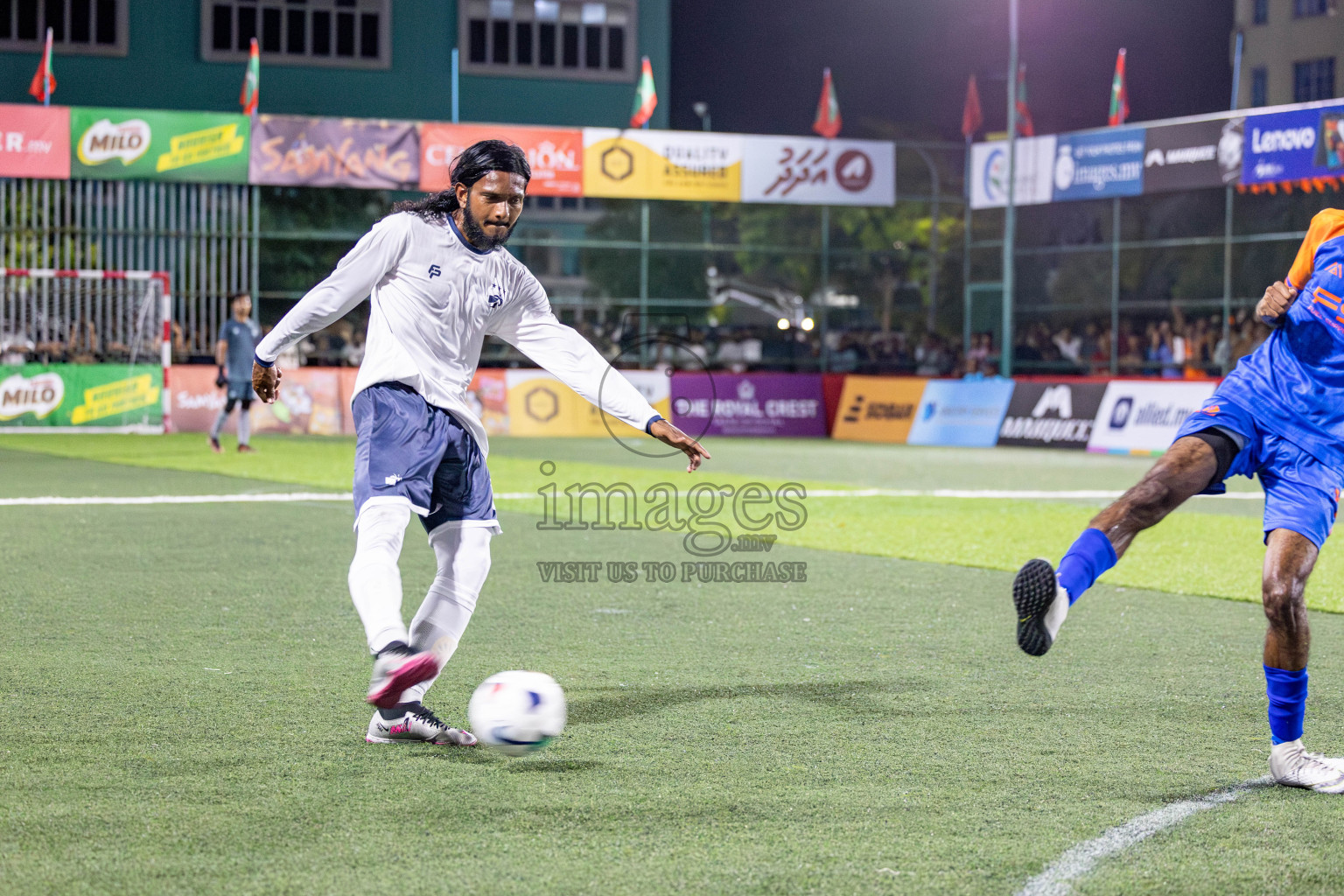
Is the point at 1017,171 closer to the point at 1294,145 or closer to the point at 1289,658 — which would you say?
the point at 1294,145

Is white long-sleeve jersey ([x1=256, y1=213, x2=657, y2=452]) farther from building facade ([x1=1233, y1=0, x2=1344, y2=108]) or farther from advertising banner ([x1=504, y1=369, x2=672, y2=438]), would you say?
building facade ([x1=1233, y1=0, x2=1344, y2=108])

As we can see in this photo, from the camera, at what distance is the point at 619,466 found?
67.9 ft

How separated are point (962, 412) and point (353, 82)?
20.5m

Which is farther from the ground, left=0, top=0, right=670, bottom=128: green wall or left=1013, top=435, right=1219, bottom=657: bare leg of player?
left=0, top=0, right=670, bottom=128: green wall

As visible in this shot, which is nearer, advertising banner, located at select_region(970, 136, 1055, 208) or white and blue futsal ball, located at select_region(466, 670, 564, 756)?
white and blue futsal ball, located at select_region(466, 670, 564, 756)

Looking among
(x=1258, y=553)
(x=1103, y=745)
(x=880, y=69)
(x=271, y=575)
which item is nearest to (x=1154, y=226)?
(x=880, y=69)

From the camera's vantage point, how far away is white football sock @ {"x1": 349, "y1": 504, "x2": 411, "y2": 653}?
4.71 m

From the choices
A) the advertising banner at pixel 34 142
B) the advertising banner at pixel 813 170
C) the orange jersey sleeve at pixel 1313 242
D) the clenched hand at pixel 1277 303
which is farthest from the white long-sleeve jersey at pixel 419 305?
the advertising banner at pixel 813 170

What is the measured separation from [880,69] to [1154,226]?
612 inches

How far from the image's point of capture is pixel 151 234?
30562 millimetres

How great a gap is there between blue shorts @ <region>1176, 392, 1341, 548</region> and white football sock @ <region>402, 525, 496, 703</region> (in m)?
2.40

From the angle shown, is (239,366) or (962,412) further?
(962,412)

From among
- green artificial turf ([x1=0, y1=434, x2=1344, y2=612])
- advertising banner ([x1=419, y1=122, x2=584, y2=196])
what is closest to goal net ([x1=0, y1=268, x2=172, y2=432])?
green artificial turf ([x1=0, y1=434, x2=1344, y2=612])

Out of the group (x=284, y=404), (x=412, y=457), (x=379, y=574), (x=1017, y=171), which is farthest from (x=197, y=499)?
(x=1017, y=171)
